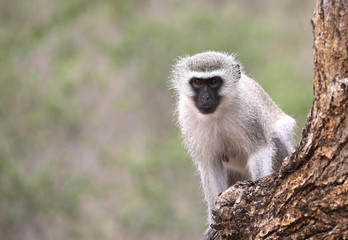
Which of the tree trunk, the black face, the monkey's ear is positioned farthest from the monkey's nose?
the tree trunk

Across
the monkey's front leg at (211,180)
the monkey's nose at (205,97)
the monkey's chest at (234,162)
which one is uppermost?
the monkey's nose at (205,97)

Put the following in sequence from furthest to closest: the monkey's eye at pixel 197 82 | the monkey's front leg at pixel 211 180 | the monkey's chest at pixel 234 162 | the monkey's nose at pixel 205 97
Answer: the monkey's chest at pixel 234 162
the monkey's front leg at pixel 211 180
the monkey's eye at pixel 197 82
the monkey's nose at pixel 205 97

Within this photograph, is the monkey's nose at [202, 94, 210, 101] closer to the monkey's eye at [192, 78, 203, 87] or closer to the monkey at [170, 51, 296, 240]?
the monkey at [170, 51, 296, 240]

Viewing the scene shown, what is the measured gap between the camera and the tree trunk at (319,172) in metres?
3.62

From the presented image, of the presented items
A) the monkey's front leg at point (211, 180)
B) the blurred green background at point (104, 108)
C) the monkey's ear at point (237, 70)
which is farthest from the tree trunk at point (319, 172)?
the blurred green background at point (104, 108)

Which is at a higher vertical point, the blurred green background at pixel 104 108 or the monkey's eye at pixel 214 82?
the blurred green background at pixel 104 108

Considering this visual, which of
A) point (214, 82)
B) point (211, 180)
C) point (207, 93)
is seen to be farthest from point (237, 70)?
point (211, 180)

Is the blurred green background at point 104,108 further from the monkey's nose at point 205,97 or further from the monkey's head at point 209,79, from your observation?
the monkey's nose at point 205,97

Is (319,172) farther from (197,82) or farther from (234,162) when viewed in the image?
(234,162)

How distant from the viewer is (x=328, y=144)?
3.79m

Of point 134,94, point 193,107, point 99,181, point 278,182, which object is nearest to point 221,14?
point 134,94

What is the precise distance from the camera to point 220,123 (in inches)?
241

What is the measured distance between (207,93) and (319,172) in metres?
2.23

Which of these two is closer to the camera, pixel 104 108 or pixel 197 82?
pixel 197 82
